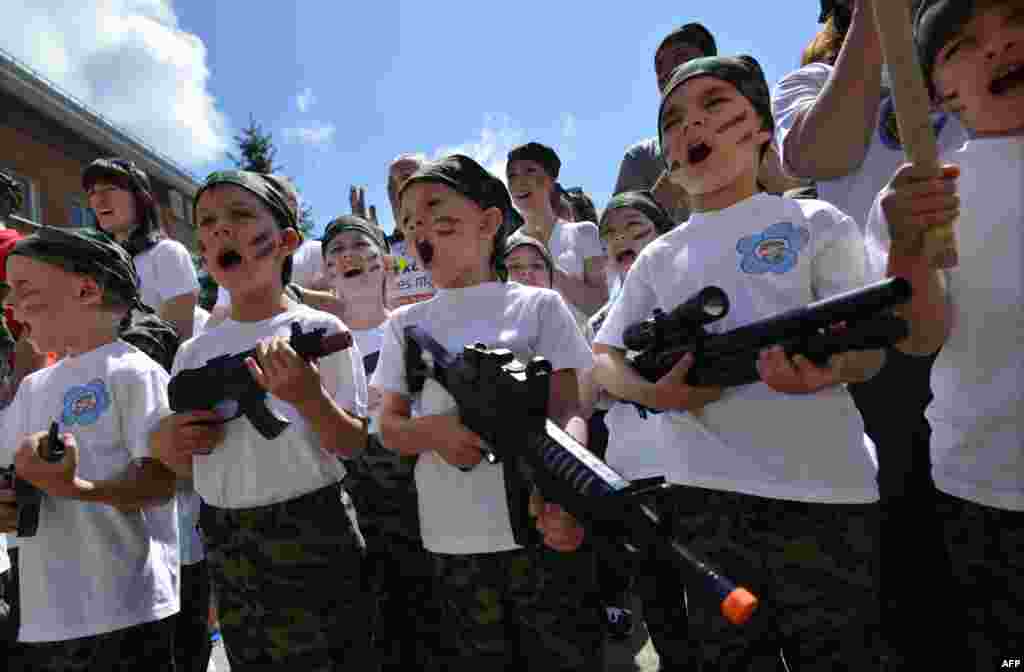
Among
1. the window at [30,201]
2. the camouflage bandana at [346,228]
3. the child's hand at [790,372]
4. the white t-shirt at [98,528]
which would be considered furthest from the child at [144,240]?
the window at [30,201]

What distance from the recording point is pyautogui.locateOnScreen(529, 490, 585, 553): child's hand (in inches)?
69.2

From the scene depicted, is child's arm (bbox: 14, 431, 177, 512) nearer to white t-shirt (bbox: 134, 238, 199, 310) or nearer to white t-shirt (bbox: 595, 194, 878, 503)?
white t-shirt (bbox: 134, 238, 199, 310)

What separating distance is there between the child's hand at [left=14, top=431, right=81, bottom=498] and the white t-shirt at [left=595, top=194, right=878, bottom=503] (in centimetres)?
210

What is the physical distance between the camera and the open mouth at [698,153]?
2.06 meters

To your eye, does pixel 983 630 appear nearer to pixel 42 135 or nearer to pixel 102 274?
pixel 102 274

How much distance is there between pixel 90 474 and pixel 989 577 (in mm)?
2912

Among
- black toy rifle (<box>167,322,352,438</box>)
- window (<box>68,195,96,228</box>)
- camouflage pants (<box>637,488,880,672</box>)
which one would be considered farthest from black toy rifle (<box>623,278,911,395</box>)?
window (<box>68,195,96,228</box>)

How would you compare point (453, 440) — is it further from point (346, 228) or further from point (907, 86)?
point (346, 228)

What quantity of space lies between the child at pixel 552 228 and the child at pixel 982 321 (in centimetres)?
311

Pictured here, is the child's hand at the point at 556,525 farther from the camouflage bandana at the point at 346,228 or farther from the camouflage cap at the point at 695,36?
the camouflage cap at the point at 695,36

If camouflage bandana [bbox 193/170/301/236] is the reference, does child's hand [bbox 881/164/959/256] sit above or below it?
below

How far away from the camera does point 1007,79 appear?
65.6 inches

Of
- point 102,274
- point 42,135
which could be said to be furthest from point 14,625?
point 42,135

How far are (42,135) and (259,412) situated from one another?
68.5 ft
